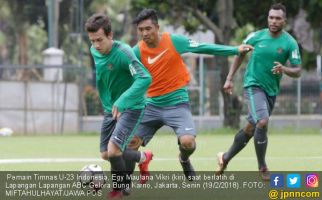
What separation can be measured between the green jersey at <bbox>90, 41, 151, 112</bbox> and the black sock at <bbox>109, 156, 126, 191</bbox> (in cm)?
54

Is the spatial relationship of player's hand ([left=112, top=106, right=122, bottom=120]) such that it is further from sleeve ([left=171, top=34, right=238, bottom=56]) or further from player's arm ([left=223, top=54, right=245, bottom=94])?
player's arm ([left=223, top=54, right=245, bottom=94])

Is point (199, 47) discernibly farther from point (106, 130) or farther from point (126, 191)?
point (126, 191)

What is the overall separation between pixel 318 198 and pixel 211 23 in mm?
20258

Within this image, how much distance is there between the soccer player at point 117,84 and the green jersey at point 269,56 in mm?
2698

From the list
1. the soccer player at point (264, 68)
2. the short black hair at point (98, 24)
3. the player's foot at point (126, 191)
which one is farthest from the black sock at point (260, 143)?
the short black hair at point (98, 24)

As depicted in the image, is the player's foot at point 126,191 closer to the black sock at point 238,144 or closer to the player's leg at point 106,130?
the player's leg at point 106,130

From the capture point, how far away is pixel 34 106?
30625 mm

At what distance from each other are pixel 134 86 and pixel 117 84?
0.46m

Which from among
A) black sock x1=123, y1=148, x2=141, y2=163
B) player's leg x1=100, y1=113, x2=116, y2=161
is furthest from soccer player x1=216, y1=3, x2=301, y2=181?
player's leg x1=100, y1=113, x2=116, y2=161

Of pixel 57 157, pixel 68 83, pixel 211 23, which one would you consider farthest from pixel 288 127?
pixel 57 157

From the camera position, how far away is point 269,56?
1399 cm

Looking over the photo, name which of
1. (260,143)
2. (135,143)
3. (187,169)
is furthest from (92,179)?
(260,143)

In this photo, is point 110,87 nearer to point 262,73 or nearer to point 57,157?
point 262,73

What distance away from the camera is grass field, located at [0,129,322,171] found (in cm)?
1568
